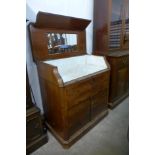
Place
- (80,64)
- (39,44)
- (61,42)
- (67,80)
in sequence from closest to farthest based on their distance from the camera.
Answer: (67,80) < (39,44) < (61,42) < (80,64)

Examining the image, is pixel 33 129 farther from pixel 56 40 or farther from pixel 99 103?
pixel 56 40

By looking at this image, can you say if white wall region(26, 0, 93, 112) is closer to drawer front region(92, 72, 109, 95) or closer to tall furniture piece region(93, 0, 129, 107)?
tall furniture piece region(93, 0, 129, 107)

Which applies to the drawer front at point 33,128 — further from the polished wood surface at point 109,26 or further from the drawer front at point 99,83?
the polished wood surface at point 109,26

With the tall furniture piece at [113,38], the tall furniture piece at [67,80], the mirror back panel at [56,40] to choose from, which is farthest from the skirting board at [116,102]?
the mirror back panel at [56,40]

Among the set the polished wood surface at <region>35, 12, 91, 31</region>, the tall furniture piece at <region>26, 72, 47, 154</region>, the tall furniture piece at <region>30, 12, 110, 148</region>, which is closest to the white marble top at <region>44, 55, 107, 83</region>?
the tall furniture piece at <region>30, 12, 110, 148</region>

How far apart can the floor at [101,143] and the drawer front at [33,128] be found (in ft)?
0.50

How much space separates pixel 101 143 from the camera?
5.20ft

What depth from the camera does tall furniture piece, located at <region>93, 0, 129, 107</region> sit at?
2.01m

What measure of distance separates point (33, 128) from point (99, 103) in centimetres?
85

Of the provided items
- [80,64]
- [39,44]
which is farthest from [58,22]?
[80,64]
